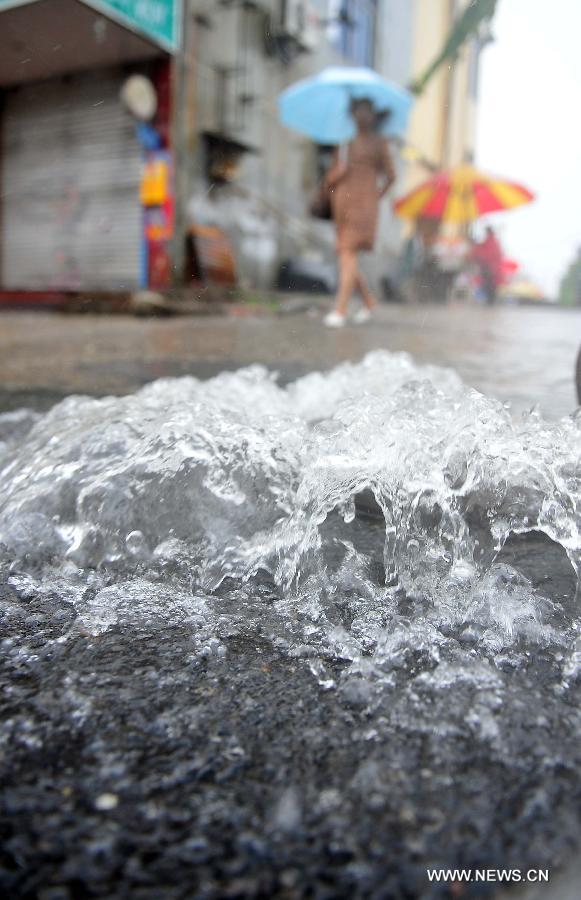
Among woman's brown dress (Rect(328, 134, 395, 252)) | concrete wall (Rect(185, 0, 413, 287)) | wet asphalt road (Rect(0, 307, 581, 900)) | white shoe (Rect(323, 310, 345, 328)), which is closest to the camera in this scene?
wet asphalt road (Rect(0, 307, 581, 900))

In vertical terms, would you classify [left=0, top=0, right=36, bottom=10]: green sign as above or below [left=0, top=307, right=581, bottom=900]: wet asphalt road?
above

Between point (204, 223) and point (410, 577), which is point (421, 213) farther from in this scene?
point (410, 577)

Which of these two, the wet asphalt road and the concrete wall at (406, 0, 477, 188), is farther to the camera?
the concrete wall at (406, 0, 477, 188)

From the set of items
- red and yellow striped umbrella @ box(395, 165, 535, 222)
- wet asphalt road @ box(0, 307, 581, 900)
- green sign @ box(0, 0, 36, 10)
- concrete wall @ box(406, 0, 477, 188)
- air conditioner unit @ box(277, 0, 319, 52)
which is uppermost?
air conditioner unit @ box(277, 0, 319, 52)

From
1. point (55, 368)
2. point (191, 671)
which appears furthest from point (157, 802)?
point (55, 368)

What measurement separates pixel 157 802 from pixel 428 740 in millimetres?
289

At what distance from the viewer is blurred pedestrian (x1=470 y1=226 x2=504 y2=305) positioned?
605 centimetres

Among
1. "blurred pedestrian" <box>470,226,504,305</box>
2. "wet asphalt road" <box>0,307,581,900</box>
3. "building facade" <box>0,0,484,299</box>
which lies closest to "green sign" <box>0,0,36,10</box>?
"building facade" <box>0,0,484,299</box>

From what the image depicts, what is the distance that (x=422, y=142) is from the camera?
629 cm

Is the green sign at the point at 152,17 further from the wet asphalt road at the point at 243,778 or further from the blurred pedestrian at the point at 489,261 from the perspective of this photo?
the wet asphalt road at the point at 243,778

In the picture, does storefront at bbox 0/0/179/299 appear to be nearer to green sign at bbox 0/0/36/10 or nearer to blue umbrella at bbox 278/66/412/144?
green sign at bbox 0/0/36/10

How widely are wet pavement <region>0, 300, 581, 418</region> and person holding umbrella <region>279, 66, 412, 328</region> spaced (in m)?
0.71

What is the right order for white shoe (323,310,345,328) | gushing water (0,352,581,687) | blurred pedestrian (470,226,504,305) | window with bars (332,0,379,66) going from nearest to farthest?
gushing water (0,352,581,687), white shoe (323,310,345,328), blurred pedestrian (470,226,504,305), window with bars (332,0,379,66)

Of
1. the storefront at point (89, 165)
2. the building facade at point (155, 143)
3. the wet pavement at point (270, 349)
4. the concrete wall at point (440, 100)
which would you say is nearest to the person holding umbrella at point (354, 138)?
the concrete wall at point (440, 100)
